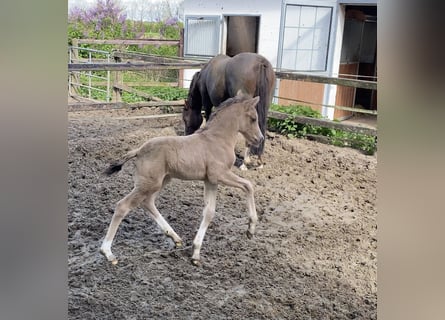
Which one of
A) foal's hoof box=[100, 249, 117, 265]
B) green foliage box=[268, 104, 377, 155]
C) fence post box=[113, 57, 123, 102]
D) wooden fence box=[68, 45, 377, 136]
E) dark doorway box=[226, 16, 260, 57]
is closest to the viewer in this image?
foal's hoof box=[100, 249, 117, 265]

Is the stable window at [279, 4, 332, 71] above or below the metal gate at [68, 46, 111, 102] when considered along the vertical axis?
above

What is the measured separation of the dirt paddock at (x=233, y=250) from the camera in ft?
5.38

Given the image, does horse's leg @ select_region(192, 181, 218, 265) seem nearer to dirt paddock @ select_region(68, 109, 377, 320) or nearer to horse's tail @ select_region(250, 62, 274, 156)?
dirt paddock @ select_region(68, 109, 377, 320)

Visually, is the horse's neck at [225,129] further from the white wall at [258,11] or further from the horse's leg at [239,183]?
the white wall at [258,11]

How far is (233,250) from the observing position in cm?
205

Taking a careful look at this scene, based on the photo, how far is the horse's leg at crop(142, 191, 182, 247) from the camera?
180 centimetres

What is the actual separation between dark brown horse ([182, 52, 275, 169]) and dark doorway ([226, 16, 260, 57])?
1.37 meters

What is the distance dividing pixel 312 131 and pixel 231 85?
1.14 meters

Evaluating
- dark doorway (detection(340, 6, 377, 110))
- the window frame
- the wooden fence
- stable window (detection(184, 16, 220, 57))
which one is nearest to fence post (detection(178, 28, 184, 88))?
stable window (detection(184, 16, 220, 57))

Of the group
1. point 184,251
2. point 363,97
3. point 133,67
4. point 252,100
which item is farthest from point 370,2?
point 184,251
